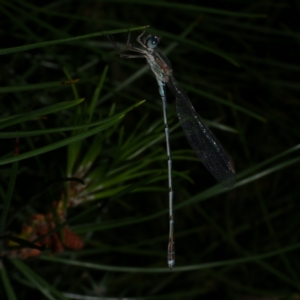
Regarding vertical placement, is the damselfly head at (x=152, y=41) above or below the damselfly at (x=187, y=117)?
above

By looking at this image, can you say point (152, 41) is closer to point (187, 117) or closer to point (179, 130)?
point (187, 117)

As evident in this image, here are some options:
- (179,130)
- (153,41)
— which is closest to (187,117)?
(153,41)

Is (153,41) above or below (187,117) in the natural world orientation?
above

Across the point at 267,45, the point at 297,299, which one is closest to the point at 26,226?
the point at 297,299

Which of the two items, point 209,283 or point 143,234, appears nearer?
point 209,283

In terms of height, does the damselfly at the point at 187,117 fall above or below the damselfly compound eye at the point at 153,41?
below

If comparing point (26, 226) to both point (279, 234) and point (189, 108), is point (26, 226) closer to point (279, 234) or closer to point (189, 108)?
point (189, 108)

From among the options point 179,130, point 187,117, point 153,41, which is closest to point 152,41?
point 153,41

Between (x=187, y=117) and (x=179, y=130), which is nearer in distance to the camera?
(x=187, y=117)

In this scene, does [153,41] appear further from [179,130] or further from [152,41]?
[179,130]

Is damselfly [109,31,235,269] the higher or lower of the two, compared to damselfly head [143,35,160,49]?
lower

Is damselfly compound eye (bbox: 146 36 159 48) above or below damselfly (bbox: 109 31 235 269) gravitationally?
above
